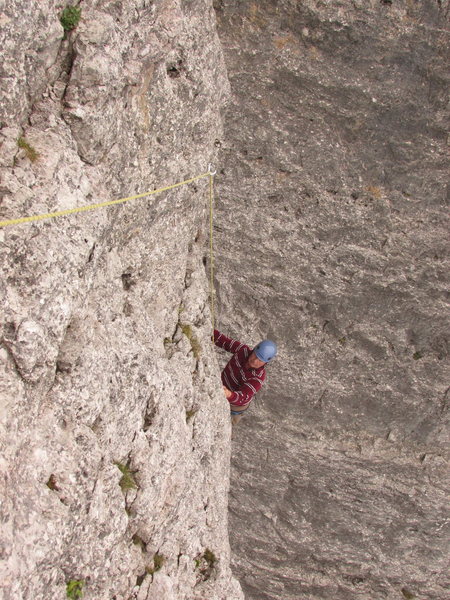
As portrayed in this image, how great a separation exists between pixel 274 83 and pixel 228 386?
16.9ft

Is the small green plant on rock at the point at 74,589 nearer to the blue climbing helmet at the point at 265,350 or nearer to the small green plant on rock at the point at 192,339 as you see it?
the small green plant on rock at the point at 192,339

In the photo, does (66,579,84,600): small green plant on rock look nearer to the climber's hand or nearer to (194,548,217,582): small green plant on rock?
(194,548,217,582): small green plant on rock

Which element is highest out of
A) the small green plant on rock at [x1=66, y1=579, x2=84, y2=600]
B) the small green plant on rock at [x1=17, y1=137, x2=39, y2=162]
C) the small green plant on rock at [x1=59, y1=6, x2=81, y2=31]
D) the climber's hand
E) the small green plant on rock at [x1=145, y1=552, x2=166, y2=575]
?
the small green plant on rock at [x1=59, y1=6, x2=81, y2=31]

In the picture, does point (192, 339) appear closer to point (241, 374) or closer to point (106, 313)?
point (241, 374)

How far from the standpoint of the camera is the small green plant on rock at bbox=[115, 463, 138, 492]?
5883 mm

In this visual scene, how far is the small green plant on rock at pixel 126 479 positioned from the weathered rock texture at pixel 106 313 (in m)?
0.02

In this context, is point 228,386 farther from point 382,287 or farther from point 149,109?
point 149,109

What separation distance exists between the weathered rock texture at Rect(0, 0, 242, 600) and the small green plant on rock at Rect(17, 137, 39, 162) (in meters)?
0.02

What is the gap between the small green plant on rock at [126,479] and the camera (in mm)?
5883

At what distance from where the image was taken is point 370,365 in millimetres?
11305

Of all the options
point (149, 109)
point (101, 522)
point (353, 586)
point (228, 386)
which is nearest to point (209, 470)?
point (228, 386)

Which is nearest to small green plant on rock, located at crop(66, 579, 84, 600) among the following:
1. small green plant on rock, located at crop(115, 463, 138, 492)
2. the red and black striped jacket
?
small green plant on rock, located at crop(115, 463, 138, 492)

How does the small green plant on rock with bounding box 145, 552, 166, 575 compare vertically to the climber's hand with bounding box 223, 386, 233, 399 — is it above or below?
below

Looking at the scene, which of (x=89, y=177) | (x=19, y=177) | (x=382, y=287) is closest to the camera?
(x=19, y=177)
